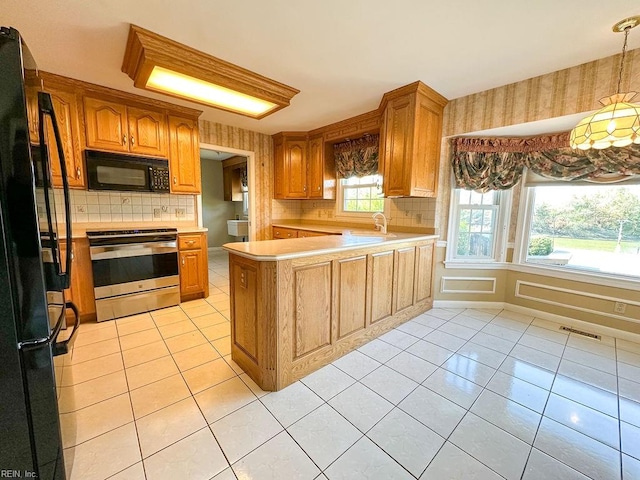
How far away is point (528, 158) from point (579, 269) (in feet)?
4.41

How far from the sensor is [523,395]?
1853 millimetres

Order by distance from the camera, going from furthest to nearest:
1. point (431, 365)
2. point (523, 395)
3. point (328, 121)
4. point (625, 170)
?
1. point (328, 121)
2. point (625, 170)
3. point (431, 365)
4. point (523, 395)

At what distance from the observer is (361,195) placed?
4.26m

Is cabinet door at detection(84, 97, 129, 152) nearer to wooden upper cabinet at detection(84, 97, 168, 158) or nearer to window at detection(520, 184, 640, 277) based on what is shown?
wooden upper cabinet at detection(84, 97, 168, 158)

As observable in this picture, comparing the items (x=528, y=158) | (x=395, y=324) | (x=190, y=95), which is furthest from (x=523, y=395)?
(x=190, y=95)

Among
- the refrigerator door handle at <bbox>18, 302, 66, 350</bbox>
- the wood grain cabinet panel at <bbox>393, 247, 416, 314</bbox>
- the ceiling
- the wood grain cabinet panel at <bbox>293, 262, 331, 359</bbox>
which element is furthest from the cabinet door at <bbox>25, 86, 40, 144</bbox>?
the wood grain cabinet panel at <bbox>393, 247, 416, 314</bbox>

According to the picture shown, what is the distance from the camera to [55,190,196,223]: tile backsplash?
10.2 ft

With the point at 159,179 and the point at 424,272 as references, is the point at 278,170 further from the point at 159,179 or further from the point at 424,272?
the point at 424,272

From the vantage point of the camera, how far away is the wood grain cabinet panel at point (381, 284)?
2.51 metres

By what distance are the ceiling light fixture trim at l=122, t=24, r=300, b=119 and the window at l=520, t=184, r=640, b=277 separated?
316cm

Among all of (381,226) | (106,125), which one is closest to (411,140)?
(381,226)

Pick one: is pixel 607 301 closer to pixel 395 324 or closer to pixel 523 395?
pixel 523 395

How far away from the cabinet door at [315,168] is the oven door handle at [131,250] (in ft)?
7.30

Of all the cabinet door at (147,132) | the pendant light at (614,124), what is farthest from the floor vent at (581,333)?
the cabinet door at (147,132)
